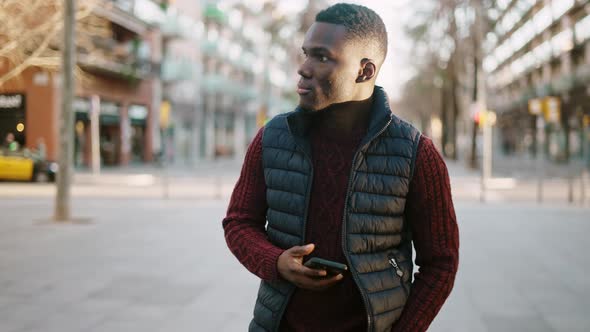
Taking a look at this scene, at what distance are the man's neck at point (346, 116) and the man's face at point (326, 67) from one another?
0.24ft

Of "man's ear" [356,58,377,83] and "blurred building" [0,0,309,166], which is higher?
"blurred building" [0,0,309,166]

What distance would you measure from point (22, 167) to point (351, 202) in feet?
80.5

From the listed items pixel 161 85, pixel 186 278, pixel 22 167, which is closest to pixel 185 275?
pixel 186 278

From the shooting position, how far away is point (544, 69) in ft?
193

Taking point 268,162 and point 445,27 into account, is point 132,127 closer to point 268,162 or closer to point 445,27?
point 445,27

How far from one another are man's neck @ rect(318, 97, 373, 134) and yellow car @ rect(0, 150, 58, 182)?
79.9ft

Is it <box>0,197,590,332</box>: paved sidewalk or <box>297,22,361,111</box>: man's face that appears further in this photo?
<box>0,197,590,332</box>: paved sidewalk

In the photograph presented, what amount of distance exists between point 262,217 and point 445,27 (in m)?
36.0

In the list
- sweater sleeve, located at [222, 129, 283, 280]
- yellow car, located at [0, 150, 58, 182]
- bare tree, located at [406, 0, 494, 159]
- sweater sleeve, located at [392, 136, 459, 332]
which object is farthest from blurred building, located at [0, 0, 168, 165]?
sweater sleeve, located at [392, 136, 459, 332]

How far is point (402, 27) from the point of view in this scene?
38.7 metres

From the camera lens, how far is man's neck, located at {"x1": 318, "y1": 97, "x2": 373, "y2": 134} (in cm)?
208

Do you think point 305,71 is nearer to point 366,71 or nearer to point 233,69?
point 366,71

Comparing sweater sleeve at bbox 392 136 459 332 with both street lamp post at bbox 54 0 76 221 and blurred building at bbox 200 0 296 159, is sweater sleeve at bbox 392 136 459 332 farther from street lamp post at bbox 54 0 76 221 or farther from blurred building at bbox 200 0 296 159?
blurred building at bbox 200 0 296 159

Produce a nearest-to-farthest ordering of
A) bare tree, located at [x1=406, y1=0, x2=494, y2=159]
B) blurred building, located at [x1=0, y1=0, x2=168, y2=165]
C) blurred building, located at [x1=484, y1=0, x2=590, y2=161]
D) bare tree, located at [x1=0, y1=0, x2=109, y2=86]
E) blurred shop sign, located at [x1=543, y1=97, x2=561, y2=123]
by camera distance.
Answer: bare tree, located at [x1=0, y1=0, x2=109, y2=86] → blurred shop sign, located at [x1=543, y1=97, x2=561, y2=123] → blurred building, located at [x1=0, y1=0, x2=168, y2=165] → bare tree, located at [x1=406, y1=0, x2=494, y2=159] → blurred building, located at [x1=484, y1=0, x2=590, y2=161]
